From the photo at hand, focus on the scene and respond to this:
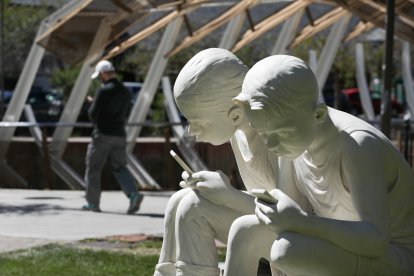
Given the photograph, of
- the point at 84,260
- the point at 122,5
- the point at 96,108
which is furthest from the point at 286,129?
the point at 122,5

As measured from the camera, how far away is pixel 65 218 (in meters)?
13.3

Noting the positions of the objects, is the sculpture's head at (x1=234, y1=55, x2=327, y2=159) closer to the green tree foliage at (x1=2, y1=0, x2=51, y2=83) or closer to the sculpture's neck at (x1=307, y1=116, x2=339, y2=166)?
the sculpture's neck at (x1=307, y1=116, x2=339, y2=166)

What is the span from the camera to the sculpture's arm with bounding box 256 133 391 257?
14.6 ft

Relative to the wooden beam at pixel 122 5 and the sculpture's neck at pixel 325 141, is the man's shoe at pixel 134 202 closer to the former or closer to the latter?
the wooden beam at pixel 122 5

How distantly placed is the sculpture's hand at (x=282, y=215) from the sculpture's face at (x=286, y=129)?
237mm

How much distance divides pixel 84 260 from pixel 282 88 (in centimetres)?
549

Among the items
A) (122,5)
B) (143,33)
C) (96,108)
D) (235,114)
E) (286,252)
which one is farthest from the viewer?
(143,33)

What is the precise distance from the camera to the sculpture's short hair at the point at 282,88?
179 inches

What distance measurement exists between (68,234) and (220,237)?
22.3 ft

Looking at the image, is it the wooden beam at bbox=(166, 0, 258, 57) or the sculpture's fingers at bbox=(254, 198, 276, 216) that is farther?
the wooden beam at bbox=(166, 0, 258, 57)

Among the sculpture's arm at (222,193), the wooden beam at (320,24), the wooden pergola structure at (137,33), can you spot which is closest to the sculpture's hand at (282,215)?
the sculpture's arm at (222,193)

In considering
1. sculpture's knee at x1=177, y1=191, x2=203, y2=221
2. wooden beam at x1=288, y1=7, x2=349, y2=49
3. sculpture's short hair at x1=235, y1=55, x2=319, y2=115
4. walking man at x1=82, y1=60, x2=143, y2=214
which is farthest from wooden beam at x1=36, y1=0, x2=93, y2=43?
sculpture's short hair at x1=235, y1=55, x2=319, y2=115

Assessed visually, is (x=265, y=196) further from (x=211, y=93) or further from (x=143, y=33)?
(x=143, y=33)

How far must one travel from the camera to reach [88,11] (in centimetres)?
1662
